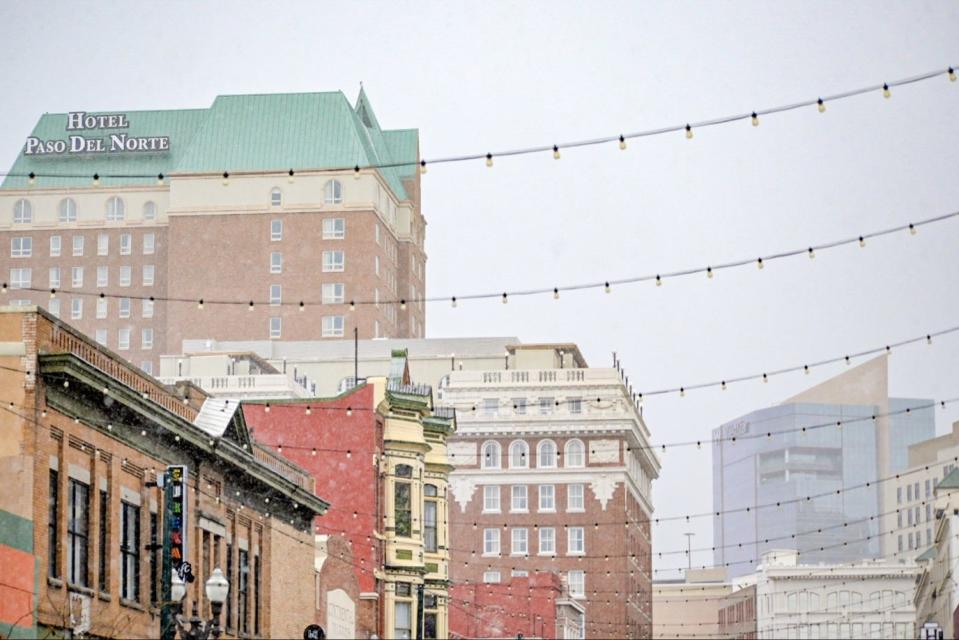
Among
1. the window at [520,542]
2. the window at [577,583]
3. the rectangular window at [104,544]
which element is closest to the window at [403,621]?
the rectangular window at [104,544]

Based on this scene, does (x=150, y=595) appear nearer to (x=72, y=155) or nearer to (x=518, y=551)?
(x=518, y=551)

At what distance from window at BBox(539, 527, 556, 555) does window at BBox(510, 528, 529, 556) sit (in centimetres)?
96

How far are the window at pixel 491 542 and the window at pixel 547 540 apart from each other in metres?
3.02

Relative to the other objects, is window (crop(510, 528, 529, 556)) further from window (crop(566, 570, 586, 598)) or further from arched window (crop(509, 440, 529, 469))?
arched window (crop(509, 440, 529, 469))

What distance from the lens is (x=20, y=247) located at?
6964 inches

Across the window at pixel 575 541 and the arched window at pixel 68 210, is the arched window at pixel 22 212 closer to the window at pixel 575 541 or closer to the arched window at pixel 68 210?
the arched window at pixel 68 210

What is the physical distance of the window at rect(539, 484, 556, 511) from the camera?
481 ft

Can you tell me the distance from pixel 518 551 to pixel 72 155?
6004 centimetres

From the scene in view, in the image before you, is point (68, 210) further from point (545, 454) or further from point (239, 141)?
point (545, 454)

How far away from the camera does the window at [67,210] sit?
17735 cm

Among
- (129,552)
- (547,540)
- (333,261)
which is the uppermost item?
(333,261)

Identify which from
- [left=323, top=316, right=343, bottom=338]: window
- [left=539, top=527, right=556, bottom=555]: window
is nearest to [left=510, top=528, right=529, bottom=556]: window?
[left=539, top=527, right=556, bottom=555]: window

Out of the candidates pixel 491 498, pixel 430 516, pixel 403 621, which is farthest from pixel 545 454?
pixel 403 621

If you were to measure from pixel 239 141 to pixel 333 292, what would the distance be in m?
16.2
